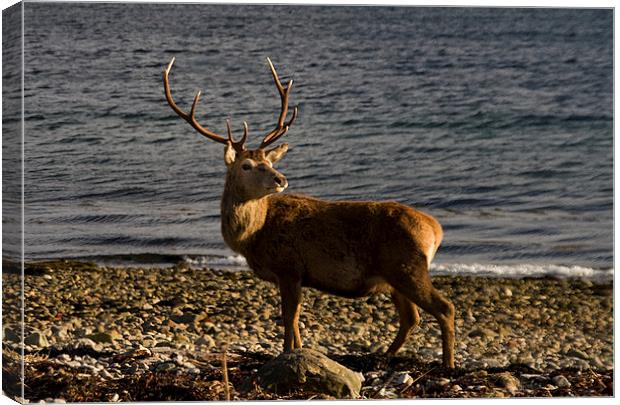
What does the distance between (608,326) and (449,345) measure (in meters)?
1.51

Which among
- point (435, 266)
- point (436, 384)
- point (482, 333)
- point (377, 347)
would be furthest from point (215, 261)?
point (436, 384)


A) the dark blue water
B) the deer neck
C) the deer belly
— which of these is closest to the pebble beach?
the dark blue water

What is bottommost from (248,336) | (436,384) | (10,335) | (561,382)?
(561,382)

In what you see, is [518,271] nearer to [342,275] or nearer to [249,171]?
[342,275]

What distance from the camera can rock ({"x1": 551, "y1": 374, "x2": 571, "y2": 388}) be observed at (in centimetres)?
1192

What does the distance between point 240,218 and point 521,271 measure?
103 inches

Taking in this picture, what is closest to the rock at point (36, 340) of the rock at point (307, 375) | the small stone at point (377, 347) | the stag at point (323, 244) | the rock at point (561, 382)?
the stag at point (323, 244)

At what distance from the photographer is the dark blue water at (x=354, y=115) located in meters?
12.6

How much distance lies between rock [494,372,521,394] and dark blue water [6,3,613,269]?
132cm

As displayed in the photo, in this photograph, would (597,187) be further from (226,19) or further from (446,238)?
(226,19)

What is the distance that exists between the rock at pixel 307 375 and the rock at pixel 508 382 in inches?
43.1

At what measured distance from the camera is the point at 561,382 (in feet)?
39.2

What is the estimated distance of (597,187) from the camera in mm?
12602

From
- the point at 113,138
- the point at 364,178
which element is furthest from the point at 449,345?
the point at 113,138
